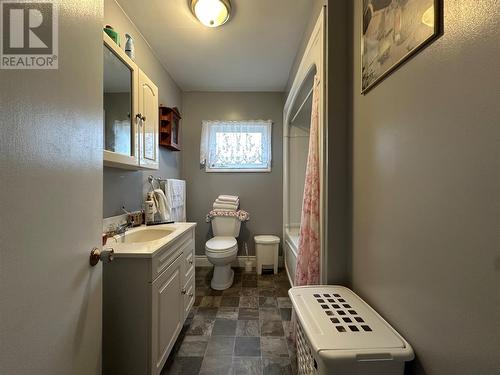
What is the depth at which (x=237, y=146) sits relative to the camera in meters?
3.19

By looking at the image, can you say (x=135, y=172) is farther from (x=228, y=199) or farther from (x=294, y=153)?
(x=294, y=153)

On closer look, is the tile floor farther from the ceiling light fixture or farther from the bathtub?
the ceiling light fixture

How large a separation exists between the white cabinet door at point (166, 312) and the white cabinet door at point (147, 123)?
795mm

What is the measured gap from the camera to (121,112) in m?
1.50

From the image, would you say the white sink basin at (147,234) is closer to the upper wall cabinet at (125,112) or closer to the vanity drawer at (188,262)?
the vanity drawer at (188,262)

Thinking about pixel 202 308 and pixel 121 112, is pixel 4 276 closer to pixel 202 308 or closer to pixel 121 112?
pixel 121 112

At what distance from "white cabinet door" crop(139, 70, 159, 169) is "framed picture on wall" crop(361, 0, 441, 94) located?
146cm

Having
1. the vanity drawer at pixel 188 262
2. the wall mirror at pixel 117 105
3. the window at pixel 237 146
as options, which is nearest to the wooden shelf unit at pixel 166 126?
the window at pixel 237 146

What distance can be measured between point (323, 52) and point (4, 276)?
1.58 m

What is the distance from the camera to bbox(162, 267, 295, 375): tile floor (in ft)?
4.88

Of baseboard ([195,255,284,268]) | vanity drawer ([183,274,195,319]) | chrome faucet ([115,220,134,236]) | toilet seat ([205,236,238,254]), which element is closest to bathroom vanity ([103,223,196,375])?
chrome faucet ([115,220,134,236])

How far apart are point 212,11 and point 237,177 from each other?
190cm

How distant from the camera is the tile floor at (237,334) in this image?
1487mm

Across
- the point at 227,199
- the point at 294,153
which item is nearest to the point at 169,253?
the point at 227,199
